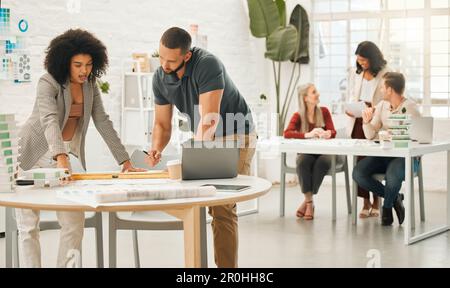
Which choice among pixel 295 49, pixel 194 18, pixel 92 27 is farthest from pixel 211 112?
pixel 295 49

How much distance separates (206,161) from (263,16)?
5537 millimetres

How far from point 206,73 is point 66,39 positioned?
730 millimetres

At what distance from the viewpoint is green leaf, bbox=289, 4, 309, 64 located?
8.86 m

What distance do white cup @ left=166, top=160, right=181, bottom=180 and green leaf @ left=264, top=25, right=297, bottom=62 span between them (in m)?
5.37

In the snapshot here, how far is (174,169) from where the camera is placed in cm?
337

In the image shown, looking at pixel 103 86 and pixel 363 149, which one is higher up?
pixel 103 86

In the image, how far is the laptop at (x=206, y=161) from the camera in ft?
10.9

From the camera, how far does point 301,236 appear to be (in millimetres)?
5848

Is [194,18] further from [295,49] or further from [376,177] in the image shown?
[376,177]

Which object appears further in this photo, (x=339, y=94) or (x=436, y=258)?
(x=339, y=94)

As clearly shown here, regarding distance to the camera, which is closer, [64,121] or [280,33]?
[64,121]

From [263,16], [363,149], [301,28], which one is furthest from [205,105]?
[301,28]

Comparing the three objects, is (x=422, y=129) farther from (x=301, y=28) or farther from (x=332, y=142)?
(x=301, y=28)

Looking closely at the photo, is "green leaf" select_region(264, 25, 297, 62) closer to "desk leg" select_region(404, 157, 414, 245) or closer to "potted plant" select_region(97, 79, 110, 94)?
"potted plant" select_region(97, 79, 110, 94)
